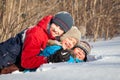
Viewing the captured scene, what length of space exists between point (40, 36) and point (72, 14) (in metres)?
3.27

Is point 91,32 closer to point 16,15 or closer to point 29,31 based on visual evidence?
point 16,15

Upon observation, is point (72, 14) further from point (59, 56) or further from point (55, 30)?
point (59, 56)

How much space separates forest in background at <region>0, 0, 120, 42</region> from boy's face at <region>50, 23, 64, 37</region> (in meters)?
1.49

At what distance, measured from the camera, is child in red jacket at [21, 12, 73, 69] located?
2808mm

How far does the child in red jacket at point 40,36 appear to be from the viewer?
281 centimetres

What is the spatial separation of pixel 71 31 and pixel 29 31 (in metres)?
0.46

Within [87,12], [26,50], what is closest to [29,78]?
[26,50]

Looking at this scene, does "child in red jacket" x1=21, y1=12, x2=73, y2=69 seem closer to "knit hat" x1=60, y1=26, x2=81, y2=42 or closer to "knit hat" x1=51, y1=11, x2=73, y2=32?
"knit hat" x1=51, y1=11, x2=73, y2=32

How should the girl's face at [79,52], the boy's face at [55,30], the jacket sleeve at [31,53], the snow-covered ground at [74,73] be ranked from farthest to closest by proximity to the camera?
the girl's face at [79,52], the boy's face at [55,30], the jacket sleeve at [31,53], the snow-covered ground at [74,73]

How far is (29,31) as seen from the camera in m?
2.89

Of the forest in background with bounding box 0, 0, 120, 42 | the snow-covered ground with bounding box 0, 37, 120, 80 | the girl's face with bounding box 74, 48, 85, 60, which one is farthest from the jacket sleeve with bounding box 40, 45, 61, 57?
the forest in background with bounding box 0, 0, 120, 42

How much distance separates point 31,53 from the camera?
2801mm

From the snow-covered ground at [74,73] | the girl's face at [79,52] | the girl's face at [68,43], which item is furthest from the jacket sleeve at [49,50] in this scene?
the snow-covered ground at [74,73]

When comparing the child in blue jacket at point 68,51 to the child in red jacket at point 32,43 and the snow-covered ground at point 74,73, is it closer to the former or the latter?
the child in red jacket at point 32,43
